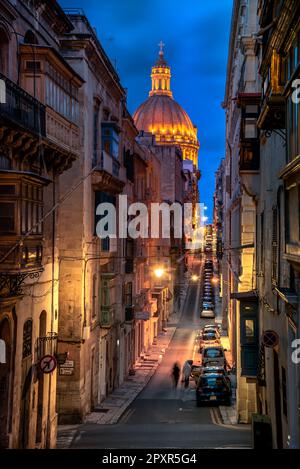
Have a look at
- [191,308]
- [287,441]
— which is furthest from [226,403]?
[191,308]

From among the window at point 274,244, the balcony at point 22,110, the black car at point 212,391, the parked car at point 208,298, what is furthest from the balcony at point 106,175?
the parked car at point 208,298

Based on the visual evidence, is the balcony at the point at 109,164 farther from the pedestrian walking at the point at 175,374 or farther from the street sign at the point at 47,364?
the street sign at the point at 47,364

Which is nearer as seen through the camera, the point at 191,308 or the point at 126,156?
the point at 126,156

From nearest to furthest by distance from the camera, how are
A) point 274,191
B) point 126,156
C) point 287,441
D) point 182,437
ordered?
point 287,441
point 274,191
point 182,437
point 126,156

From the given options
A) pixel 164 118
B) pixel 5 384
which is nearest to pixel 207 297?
pixel 5 384

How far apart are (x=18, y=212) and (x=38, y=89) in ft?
16.2

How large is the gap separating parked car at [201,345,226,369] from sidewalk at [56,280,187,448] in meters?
3.60

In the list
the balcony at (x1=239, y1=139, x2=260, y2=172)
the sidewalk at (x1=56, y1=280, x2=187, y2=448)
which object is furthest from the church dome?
the balcony at (x1=239, y1=139, x2=260, y2=172)

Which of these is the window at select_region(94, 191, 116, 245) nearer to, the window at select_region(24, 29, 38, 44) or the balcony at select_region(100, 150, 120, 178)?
the balcony at select_region(100, 150, 120, 178)

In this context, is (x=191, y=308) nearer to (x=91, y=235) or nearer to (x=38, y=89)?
(x=91, y=235)

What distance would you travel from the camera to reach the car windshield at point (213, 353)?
40.6m

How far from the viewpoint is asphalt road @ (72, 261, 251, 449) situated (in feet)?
66.6

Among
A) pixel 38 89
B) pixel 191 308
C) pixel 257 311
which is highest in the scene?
pixel 38 89

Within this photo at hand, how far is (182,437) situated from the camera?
21422mm
